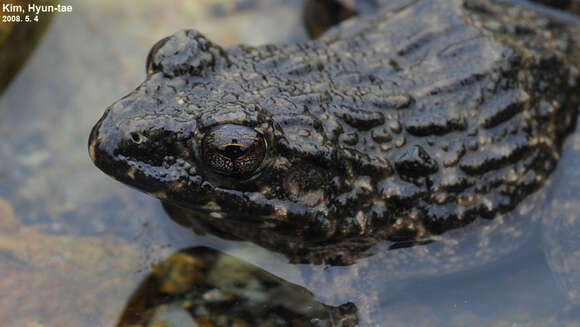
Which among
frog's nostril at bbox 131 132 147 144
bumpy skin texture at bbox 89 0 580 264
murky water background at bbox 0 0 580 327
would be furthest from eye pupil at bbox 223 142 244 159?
murky water background at bbox 0 0 580 327

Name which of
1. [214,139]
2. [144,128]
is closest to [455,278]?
[214,139]

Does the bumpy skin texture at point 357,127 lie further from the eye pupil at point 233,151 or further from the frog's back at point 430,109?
the eye pupil at point 233,151

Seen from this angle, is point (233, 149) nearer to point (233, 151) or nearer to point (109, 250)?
point (233, 151)

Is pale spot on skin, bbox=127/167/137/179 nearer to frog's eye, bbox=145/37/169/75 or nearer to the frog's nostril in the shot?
the frog's nostril

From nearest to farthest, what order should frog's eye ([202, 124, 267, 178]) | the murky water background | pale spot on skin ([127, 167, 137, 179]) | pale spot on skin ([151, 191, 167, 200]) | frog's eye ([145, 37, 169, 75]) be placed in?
frog's eye ([202, 124, 267, 178]) → pale spot on skin ([127, 167, 137, 179]) → pale spot on skin ([151, 191, 167, 200]) → frog's eye ([145, 37, 169, 75]) → the murky water background

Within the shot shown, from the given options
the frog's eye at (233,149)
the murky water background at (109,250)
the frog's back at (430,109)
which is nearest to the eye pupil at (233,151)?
the frog's eye at (233,149)

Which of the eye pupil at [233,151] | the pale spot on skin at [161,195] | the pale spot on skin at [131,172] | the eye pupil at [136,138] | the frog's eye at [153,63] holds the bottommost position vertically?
the pale spot on skin at [161,195]
